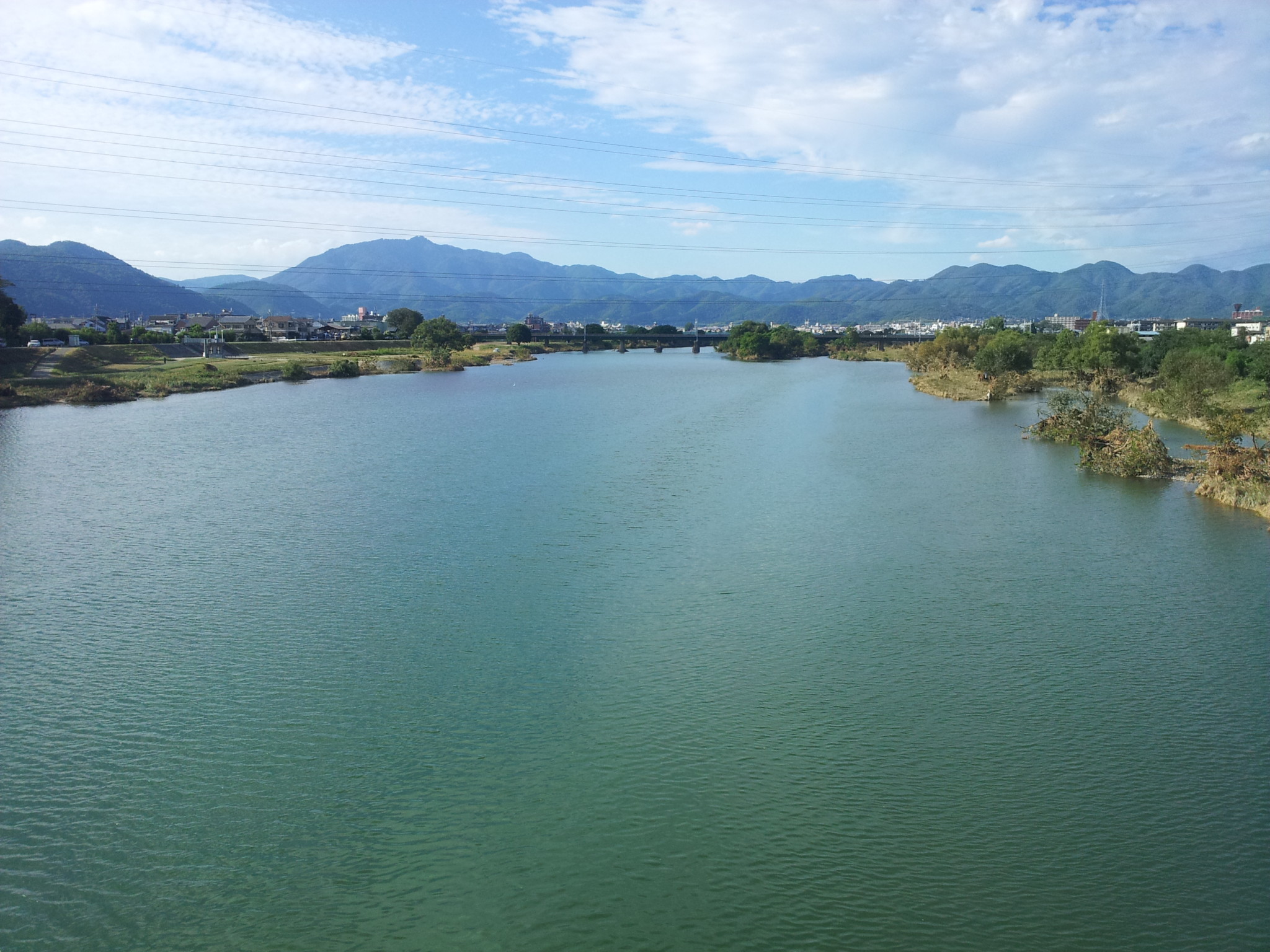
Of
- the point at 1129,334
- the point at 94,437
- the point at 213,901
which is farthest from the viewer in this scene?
the point at 1129,334

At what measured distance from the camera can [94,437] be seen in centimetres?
3800

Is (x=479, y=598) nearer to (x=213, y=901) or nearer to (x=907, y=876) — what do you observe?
Result: (x=213, y=901)

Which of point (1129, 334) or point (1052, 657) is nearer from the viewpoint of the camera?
point (1052, 657)

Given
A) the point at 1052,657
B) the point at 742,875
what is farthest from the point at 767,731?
the point at 1052,657

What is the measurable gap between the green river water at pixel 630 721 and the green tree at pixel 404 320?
327 feet

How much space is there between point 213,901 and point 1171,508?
25.7 meters

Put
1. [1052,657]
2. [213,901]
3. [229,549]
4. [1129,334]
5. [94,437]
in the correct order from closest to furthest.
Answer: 1. [213,901]
2. [1052,657]
3. [229,549]
4. [94,437]
5. [1129,334]

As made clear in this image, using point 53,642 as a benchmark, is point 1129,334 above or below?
above

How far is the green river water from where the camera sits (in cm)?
884

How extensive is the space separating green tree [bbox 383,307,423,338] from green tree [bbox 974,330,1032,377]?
79.9 m

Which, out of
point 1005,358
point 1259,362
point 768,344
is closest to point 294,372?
point 1005,358

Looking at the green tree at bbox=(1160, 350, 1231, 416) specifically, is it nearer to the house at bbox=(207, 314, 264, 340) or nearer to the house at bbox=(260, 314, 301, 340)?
the house at bbox=(207, 314, 264, 340)

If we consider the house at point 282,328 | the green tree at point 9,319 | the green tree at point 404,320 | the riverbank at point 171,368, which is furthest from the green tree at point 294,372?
the green tree at point 404,320

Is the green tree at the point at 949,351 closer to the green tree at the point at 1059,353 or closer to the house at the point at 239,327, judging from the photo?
the green tree at the point at 1059,353
